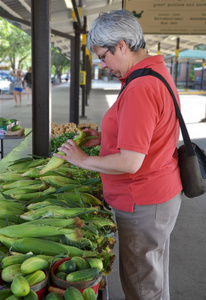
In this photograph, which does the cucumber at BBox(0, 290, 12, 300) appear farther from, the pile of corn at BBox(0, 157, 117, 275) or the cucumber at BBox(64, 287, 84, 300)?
the pile of corn at BBox(0, 157, 117, 275)

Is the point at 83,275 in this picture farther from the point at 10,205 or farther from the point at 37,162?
the point at 37,162

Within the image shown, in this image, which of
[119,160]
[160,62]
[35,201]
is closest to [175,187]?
[119,160]

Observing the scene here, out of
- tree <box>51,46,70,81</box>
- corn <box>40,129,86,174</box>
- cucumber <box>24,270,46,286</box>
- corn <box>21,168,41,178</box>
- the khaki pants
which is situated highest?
tree <box>51,46,70,81</box>

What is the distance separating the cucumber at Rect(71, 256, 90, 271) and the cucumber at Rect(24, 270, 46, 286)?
174mm

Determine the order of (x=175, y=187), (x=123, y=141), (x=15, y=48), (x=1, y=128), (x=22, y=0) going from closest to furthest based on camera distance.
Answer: (x=123, y=141) < (x=175, y=187) < (x=1, y=128) < (x=22, y=0) < (x=15, y=48)

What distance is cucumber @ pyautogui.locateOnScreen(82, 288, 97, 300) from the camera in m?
1.44

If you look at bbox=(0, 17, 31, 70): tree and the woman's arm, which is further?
bbox=(0, 17, 31, 70): tree

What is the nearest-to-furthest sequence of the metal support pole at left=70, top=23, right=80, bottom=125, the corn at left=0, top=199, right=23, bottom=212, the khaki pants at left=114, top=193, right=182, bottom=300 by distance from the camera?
the khaki pants at left=114, top=193, right=182, bottom=300 → the corn at left=0, top=199, right=23, bottom=212 → the metal support pole at left=70, top=23, right=80, bottom=125

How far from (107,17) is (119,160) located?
790mm

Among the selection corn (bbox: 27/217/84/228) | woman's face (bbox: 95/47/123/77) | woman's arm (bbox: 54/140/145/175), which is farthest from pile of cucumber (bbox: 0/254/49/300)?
woman's face (bbox: 95/47/123/77)

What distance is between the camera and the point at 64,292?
1.43m

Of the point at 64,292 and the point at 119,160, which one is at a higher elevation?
the point at 119,160

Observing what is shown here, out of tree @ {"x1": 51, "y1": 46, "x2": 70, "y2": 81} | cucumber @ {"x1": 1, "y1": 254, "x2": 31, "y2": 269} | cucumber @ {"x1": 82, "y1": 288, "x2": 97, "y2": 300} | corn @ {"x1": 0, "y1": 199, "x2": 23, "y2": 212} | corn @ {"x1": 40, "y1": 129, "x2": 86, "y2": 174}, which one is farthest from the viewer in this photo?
tree @ {"x1": 51, "y1": 46, "x2": 70, "y2": 81}

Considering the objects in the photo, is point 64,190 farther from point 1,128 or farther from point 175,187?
point 1,128
